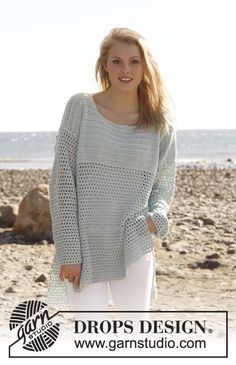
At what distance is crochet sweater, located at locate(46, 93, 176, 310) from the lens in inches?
135

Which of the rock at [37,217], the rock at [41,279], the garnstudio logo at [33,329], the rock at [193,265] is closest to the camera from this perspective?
the garnstudio logo at [33,329]

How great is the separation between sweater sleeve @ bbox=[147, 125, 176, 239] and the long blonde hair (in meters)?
0.08

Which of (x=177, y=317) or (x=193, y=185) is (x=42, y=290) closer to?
(x=177, y=317)

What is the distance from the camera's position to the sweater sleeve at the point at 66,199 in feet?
11.2

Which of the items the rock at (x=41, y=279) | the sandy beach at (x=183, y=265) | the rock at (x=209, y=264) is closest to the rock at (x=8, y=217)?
the sandy beach at (x=183, y=265)

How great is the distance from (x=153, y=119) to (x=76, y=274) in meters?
0.87


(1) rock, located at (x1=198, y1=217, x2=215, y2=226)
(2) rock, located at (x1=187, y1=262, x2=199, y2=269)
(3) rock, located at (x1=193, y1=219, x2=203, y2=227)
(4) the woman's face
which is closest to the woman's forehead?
(4) the woman's face

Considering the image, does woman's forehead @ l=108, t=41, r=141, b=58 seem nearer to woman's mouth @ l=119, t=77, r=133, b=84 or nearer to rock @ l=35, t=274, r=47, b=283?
woman's mouth @ l=119, t=77, r=133, b=84

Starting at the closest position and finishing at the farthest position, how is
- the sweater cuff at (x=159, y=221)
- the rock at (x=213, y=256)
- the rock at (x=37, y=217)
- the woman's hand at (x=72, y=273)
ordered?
the woman's hand at (x=72, y=273) → the sweater cuff at (x=159, y=221) → the rock at (x=213, y=256) → the rock at (x=37, y=217)

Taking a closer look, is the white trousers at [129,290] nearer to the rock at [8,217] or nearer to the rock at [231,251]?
the rock at [231,251]

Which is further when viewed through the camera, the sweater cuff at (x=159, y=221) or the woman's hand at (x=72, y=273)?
the sweater cuff at (x=159, y=221)

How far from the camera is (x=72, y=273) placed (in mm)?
3395

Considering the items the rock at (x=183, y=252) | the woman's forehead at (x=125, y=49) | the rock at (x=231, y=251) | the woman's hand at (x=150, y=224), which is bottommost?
the rock at (x=183, y=252)

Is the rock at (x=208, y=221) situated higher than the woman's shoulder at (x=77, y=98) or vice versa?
the woman's shoulder at (x=77, y=98)
